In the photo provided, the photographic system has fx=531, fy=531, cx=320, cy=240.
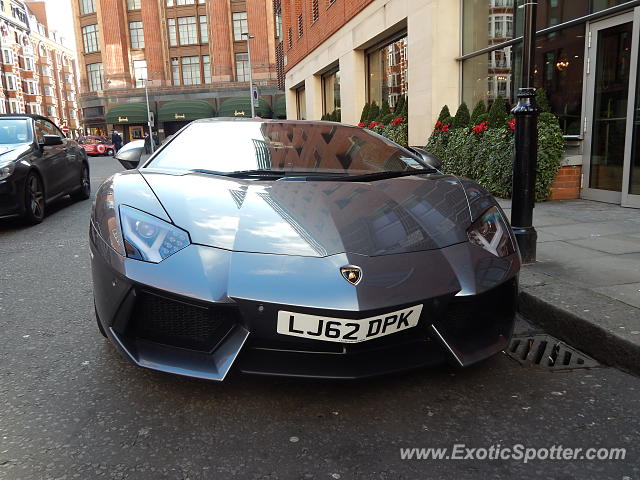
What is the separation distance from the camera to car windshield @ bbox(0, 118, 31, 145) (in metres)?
7.18

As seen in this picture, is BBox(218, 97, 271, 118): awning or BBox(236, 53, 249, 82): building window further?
BBox(236, 53, 249, 82): building window

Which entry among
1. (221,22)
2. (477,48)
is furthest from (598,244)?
(221,22)

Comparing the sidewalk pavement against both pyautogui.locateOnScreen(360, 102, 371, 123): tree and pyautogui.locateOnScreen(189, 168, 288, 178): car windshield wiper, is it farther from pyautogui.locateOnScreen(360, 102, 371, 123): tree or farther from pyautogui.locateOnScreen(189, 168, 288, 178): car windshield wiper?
pyautogui.locateOnScreen(360, 102, 371, 123): tree

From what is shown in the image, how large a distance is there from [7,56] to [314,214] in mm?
90203

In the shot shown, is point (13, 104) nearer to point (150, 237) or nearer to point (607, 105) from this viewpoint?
point (607, 105)

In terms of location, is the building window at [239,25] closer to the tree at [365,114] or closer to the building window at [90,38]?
the building window at [90,38]

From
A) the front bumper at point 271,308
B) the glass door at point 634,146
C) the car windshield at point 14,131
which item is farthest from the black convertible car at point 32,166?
the glass door at point 634,146

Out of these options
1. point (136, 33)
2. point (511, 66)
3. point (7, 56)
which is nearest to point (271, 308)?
point (511, 66)

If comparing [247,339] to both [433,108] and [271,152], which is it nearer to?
[271,152]

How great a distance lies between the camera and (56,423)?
82.4 inches

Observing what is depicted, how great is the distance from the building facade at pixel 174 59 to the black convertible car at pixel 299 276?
1954 inches

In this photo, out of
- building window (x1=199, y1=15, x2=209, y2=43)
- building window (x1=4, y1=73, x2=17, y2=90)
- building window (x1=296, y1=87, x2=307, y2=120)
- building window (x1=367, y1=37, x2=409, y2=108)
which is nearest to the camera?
building window (x1=367, y1=37, x2=409, y2=108)

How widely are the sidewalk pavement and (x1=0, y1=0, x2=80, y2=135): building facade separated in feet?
272

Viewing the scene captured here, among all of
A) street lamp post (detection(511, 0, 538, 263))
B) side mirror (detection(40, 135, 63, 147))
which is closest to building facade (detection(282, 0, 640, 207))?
street lamp post (detection(511, 0, 538, 263))
